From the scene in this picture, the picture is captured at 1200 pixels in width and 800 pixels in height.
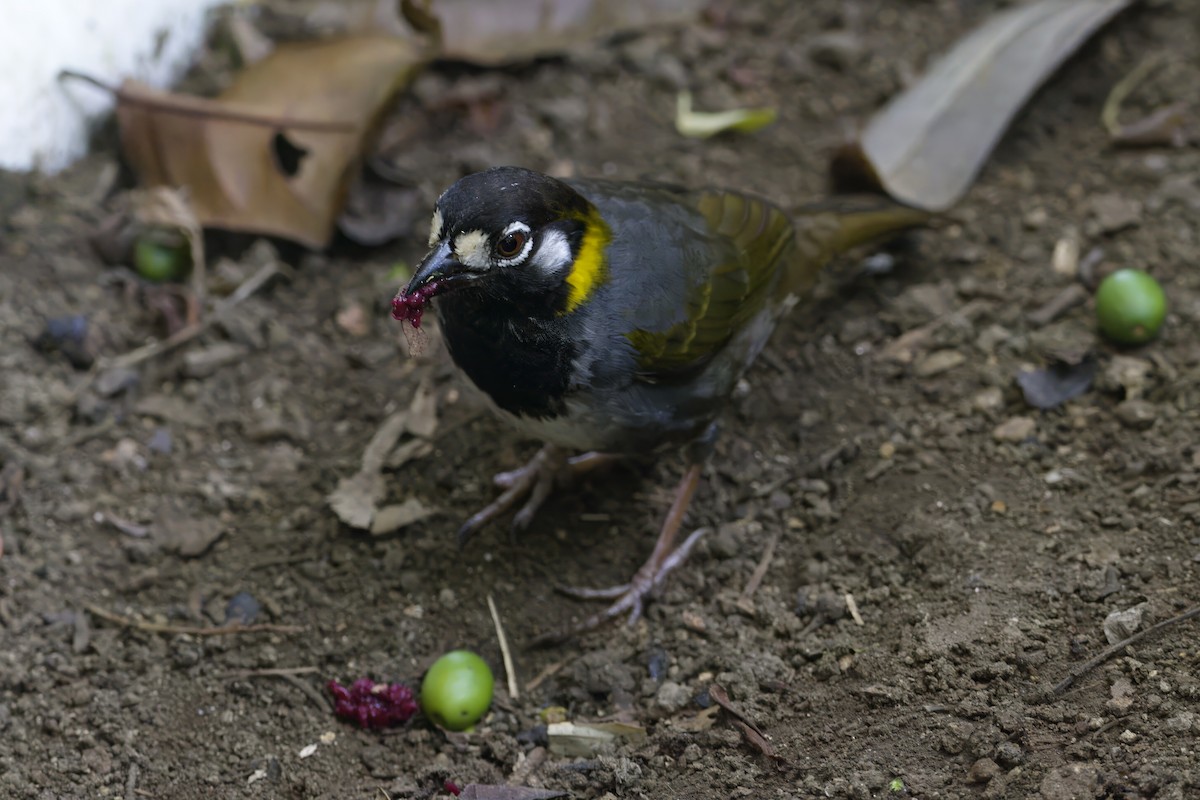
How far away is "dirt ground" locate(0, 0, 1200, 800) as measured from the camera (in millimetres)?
3551

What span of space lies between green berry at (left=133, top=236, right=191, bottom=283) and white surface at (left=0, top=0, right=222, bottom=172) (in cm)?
66

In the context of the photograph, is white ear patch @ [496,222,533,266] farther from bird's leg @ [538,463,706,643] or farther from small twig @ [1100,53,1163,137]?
small twig @ [1100,53,1163,137]

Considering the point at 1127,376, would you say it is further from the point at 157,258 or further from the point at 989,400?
the point at 157,258

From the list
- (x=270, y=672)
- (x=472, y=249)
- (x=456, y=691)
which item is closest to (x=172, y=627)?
(x=270, y=672)

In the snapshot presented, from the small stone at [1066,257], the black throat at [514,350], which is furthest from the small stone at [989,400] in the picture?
the black throat at [514,350]

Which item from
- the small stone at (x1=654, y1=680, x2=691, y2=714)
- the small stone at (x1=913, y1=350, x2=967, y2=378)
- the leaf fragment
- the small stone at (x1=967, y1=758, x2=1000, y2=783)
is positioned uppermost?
the leaf fragment

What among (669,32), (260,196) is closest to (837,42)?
(669,32)

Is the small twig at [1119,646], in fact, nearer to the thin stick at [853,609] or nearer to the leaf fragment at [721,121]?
the thin stick at [853,609]

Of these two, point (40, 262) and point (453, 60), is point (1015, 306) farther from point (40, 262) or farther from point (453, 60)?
point (40, 262)

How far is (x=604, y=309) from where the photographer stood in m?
3.88

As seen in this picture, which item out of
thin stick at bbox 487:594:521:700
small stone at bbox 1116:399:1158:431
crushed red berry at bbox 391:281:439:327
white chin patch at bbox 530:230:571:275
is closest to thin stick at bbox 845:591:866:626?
thin stick at bbox 487:594:521:700

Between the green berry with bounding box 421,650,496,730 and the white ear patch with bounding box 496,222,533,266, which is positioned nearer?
the white ear patch with bounding box 496,222,533,266

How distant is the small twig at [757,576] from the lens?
413 centimetres

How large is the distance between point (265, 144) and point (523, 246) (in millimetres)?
2423
